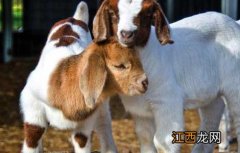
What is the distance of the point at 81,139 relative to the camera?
171 inches

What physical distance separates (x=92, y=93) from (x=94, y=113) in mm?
313

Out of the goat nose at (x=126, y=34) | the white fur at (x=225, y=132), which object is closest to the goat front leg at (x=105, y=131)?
the goat nose at (x=126, y=34)

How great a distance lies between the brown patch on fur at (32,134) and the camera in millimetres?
4285

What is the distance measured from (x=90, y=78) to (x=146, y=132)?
0.71 metres

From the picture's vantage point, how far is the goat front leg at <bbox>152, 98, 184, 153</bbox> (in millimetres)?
4086

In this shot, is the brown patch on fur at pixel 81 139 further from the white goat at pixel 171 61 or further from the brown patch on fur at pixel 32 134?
the white goat at pixel 171 61

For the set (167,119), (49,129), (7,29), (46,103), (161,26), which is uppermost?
(161,26)

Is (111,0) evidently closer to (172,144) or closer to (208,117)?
(172,144)

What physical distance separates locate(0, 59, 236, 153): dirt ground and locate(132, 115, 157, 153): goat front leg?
1.52 meters

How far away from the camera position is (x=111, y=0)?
152 inches

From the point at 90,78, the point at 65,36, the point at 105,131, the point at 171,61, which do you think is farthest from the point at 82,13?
the point at 90,78

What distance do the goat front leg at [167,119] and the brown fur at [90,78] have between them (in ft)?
1.05

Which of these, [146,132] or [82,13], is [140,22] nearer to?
[146,132]

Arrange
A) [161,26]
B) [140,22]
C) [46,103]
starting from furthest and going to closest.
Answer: [46,103] < [161,26] < [140,22]
